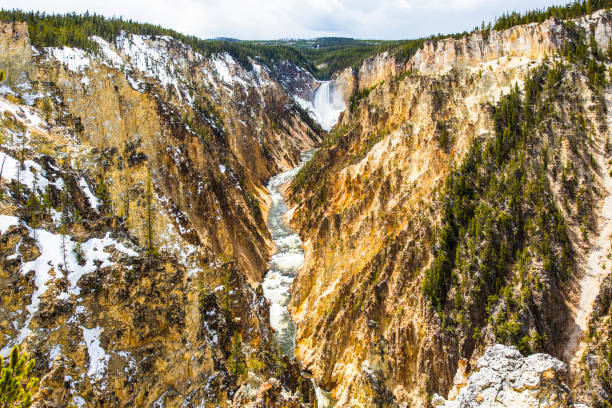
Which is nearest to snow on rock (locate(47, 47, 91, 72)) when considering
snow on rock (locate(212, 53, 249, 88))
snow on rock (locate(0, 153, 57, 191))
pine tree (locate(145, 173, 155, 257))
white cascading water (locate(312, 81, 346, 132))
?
pine tree (locate(145, 173, 155, 257))

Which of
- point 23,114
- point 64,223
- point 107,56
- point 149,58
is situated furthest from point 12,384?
point 149,58

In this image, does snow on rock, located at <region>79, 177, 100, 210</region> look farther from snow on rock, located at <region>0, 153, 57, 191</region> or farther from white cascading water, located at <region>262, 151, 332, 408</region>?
white cascading water, located at <region>262, 151, 332, 408</region>

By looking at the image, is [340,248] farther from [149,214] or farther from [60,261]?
[60,261]

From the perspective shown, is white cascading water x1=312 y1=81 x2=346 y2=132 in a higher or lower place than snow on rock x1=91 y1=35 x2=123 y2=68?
higher

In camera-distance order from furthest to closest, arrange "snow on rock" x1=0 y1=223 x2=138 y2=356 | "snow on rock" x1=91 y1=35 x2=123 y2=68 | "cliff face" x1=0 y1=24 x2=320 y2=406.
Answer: "snow on rock" x1=91 y1=35 x2=123 y2=68 < "snow on rock" x1=0 y1=223 x2=138 y2=356 < "cliff face" x1=0 y1=24 x2=320 y2=406

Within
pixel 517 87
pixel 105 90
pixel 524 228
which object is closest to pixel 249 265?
pixel 105 90

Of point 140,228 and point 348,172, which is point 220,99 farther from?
point 140,228

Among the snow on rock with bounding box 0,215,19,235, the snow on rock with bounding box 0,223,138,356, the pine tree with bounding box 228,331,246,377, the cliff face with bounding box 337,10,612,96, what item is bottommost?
the pine tree with bounding box 228,331,246,377
